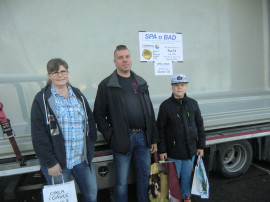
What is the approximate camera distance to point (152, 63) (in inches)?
101

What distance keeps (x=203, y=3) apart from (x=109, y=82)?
5.83ft

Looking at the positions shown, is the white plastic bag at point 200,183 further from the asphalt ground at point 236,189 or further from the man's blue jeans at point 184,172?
the asphalt ground at point 236,189

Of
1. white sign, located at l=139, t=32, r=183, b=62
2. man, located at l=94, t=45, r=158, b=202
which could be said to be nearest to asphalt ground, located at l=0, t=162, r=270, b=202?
man, located at l=94, t=45, r=158, b=202

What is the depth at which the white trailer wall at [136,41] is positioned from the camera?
204cm

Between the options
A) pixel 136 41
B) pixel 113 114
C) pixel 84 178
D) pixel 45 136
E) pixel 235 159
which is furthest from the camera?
pixel 235 159

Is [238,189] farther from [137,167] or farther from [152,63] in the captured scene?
[152,63]

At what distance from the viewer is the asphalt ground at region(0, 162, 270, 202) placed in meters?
2.77

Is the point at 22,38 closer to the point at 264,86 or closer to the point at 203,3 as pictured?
the point at 203,3

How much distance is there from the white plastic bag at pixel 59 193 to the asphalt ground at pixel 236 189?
0.97 meters

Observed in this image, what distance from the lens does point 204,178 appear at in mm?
2283

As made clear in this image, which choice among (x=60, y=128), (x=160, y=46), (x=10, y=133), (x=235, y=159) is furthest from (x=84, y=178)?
(x=235, y=159)

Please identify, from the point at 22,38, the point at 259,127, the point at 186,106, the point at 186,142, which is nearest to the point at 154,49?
the point at 186,106

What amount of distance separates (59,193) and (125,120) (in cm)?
82

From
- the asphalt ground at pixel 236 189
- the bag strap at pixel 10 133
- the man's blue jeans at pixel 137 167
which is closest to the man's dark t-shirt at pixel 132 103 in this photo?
the man's blue jeans at pixel 137 167
